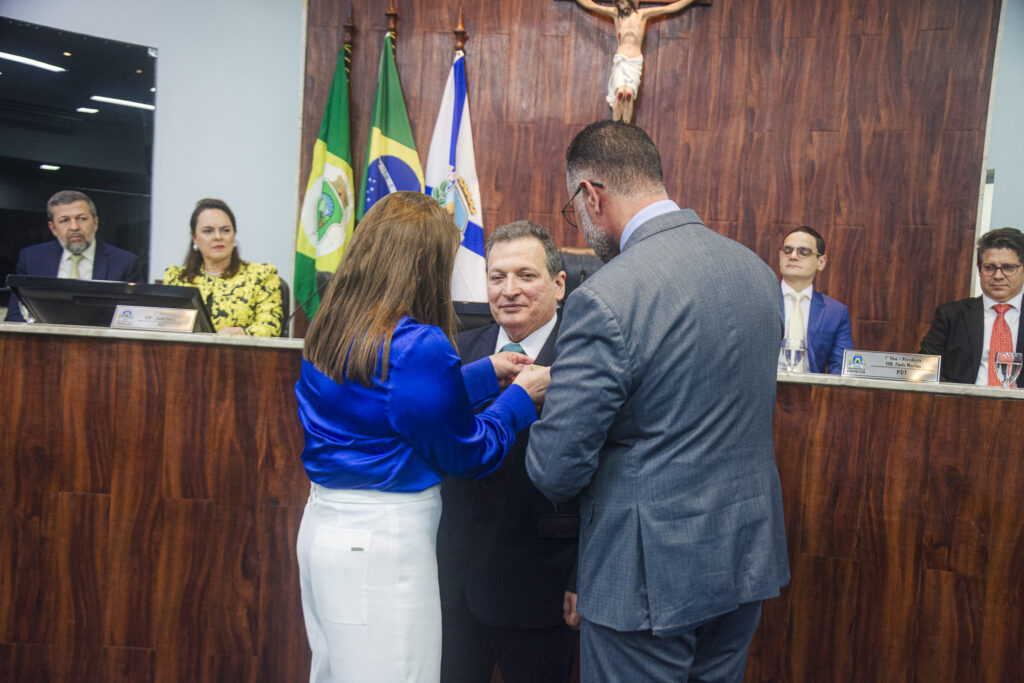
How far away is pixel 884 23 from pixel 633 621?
387 cm

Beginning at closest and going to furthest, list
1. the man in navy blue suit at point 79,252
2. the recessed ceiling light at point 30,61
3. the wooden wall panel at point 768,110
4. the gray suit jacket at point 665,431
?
1. the gray suit jacket at point 665,431
2. the man in navy blue suit at point 79,252
3. the wooden wall panel at point 768,110
4. the recessed ceiling light at point 30,61

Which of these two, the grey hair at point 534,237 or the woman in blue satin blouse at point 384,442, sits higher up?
the grey hair at point 534,237

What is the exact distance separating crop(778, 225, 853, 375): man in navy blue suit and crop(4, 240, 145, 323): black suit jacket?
3231 millimetres

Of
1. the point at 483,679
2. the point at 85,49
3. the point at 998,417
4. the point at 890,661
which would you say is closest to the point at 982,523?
the point at 998,417

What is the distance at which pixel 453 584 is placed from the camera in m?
1.48

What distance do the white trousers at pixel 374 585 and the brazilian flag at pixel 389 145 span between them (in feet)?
9.80

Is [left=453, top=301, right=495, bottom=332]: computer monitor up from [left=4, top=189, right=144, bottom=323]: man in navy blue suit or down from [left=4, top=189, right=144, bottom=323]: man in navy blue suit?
down

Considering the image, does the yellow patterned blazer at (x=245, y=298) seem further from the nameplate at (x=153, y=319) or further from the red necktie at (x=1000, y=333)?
the red necktie at (x=1000, y=333)

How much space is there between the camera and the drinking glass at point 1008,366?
174 centimetres

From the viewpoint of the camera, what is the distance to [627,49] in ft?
12.6

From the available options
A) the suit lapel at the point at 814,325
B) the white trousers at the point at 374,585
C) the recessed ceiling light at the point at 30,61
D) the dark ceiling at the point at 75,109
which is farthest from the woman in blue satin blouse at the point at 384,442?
the recessed ceiling light at the point at 30,61

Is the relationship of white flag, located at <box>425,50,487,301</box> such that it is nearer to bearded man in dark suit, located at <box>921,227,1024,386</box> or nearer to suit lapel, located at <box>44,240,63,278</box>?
suit lapel, located at <box>44,240,63,278</box>

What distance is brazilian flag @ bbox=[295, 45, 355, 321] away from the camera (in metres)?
3.96

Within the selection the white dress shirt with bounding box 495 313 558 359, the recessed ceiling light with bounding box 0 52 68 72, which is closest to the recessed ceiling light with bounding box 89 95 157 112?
the recessed ceiling light with bounding box 0 52 68 72
